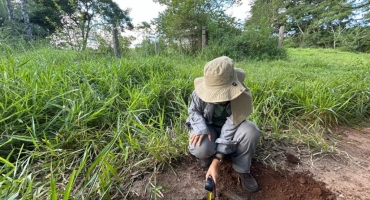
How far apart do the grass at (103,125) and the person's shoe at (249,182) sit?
393 mm

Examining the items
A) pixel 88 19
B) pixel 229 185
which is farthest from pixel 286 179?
pixel 88 19

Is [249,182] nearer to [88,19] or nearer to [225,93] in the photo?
[225,93]

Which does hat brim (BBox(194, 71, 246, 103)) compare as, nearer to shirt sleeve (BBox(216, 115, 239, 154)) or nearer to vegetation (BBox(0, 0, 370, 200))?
shirt sleeve (BBox(216, 115, 239, 154))

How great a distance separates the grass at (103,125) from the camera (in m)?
1.10

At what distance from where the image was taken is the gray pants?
112 centimetres

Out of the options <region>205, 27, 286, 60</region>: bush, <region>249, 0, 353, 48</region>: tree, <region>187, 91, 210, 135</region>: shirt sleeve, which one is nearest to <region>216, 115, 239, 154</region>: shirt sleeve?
<region>187, 91, 210, 135</region>: shirt sleeve

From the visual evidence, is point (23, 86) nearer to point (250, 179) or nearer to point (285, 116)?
point (250, 179)

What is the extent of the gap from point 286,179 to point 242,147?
39 centimetres

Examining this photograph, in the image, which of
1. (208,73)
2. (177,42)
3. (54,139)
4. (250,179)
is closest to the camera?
(208,73)

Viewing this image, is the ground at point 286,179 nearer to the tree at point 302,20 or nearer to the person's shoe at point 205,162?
the person's shoe at point 205,162

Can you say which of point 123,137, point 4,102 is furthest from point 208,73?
point 4,102

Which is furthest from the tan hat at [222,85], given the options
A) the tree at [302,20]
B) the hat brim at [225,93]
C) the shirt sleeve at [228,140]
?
the tree at [302,20]

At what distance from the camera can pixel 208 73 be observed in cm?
104

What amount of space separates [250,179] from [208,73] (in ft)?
2.29
